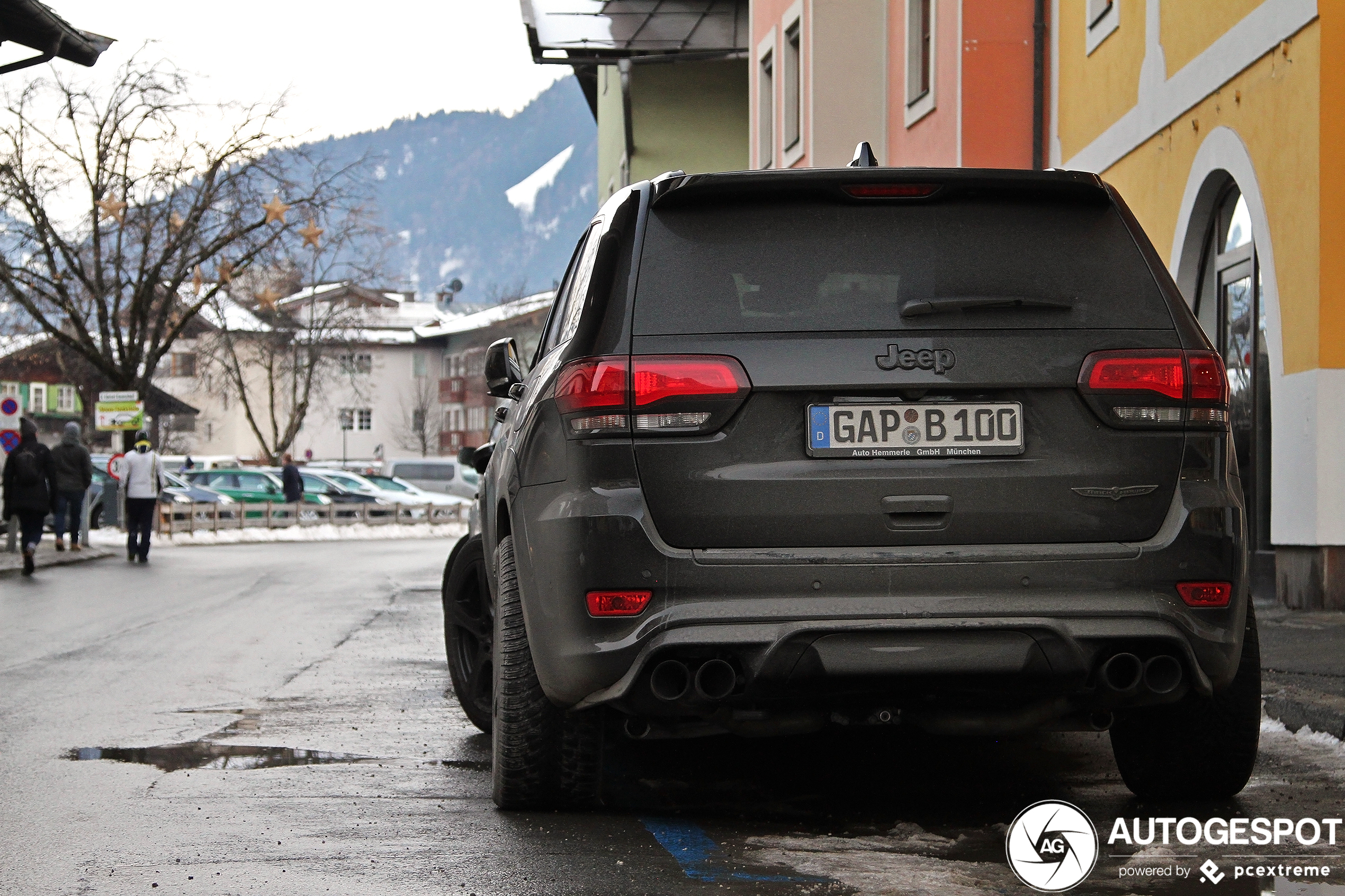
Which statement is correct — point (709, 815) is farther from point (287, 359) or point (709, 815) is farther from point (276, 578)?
point (287, 359)

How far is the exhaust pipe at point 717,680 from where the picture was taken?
14.4ft

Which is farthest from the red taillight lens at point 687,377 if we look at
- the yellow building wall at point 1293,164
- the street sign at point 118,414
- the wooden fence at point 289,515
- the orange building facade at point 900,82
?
the wooden fence at point 289,515

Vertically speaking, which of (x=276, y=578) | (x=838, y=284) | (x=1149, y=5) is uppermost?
(x=1149, y=5)

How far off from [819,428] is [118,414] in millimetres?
32591

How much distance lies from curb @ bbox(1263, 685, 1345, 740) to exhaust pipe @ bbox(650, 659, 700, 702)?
9.88 feet

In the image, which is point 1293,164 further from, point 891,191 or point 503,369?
point 891,191

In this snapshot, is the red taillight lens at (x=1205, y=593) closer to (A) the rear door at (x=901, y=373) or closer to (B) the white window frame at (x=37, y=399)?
(A) the rear door at (x=901, y=373)

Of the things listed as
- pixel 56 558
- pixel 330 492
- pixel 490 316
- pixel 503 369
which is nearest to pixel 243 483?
pixel 330 492

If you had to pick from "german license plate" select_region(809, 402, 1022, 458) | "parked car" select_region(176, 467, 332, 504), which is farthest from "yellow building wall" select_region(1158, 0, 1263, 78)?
"parked car" select_region(176, 467, 332, 504)

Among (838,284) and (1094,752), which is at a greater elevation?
(838,284)

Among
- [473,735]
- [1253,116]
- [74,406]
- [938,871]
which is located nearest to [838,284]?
[938,871]

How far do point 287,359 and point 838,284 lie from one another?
282 feet

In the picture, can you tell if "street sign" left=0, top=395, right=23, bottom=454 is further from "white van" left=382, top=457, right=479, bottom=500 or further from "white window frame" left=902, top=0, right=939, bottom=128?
"white van" left=382, top=457, right=479, bottom=500

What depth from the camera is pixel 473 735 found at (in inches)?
281
